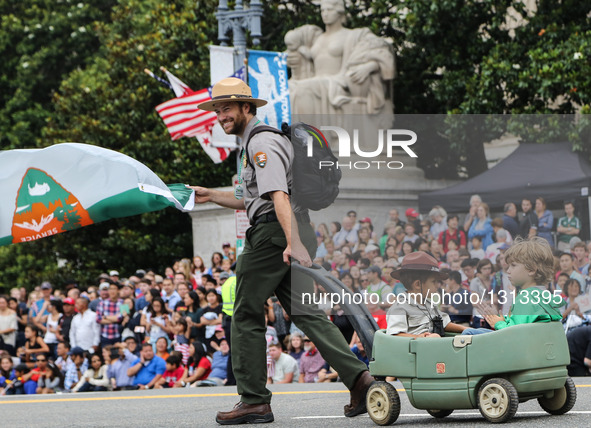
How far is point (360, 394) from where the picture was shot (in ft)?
24.7

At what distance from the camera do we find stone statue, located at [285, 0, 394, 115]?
23.0 m

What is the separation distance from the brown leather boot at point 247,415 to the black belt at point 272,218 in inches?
42.9

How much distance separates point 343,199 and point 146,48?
75.5ft

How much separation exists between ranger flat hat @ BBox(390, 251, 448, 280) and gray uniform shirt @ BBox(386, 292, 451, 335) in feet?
0.55

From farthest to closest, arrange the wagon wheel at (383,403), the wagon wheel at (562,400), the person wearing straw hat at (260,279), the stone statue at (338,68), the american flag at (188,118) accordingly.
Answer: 1. the stone statue at (338,68)
2. the american flag at (188,118)
3. the person wearing straw hat at (260,279)
4. the wagon wheel at (562,400)
5. the wagon wheel at (383,403)

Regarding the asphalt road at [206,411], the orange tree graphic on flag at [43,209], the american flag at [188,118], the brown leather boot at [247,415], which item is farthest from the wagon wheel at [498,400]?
the american flag at [188,118]

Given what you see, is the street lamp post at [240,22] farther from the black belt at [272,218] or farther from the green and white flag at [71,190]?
the black belt at [272,218]

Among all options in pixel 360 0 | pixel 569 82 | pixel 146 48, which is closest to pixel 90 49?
pixel 146 48

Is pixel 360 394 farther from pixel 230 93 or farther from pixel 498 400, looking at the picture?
pixel 230 93

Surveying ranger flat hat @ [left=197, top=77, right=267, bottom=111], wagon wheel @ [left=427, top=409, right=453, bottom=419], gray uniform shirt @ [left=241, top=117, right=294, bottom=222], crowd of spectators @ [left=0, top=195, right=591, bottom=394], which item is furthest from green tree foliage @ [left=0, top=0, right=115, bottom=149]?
wagon wheel @ [left=427, top=409, right=453, bottom=419]

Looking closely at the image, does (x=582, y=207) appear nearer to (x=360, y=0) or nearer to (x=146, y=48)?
(x=360, y=0)

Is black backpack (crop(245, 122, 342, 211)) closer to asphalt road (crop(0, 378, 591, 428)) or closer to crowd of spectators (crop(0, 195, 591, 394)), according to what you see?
crowd of spectators (crop(0, 195, 591, 394))

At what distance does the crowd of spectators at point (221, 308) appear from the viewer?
7098mm

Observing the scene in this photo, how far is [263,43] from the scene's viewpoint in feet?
93.3
